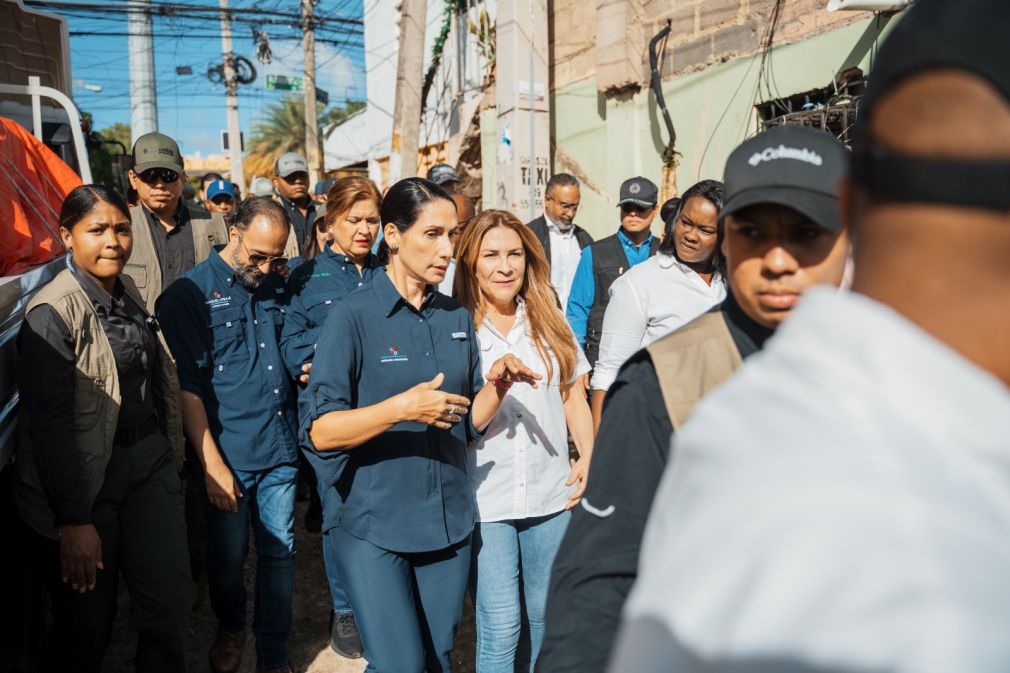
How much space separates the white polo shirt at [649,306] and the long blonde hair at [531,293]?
19 centimetres

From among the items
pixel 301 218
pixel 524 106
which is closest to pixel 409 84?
pixel 524 106

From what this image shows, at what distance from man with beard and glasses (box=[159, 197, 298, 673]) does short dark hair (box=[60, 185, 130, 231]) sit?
555mm

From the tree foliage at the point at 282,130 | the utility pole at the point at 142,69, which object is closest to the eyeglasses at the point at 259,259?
the utility pole at the point at 142,69

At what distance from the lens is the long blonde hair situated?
347cm

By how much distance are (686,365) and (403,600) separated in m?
1.63

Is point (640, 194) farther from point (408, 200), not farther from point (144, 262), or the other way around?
point (144, 262)

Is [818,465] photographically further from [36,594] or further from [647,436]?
[36,594]

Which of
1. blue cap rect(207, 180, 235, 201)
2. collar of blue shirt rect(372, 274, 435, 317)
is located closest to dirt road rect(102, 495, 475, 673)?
collar of blue shirt rect(372, 274, 435, 317)

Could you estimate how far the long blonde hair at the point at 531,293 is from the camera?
11.4 ft

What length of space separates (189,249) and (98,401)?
2.10m

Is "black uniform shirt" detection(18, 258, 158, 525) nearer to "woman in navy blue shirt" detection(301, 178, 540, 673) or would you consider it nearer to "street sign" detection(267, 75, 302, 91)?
"woman in navy blue shirt" detection(301, 178, 540, 673)

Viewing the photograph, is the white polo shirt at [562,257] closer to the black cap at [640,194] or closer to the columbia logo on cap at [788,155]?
the black cap at [640,194]

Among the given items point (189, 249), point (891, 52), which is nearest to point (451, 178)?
point (189, 249)

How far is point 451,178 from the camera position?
21.0 feet
